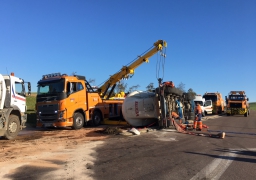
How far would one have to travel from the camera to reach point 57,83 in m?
14.8

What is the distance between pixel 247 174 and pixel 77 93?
458 inches

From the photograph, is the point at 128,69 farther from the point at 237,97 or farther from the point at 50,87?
the point at 237,97

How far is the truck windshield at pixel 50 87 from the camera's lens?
14702 mm

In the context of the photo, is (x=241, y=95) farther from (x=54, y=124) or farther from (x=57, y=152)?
(x=57, y=152)

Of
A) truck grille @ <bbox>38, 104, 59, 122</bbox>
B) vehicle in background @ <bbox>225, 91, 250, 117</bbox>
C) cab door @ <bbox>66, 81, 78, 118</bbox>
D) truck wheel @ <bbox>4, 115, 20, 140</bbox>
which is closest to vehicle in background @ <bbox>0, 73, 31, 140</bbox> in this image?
truck wheel @ <bbox>4, 115, 20, 140</bbox>

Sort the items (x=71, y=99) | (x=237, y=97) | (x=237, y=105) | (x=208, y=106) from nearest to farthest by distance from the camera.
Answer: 1. (x=71, y=99)
2. (x=237, y=105)
3. (x=237, y=97)
4. (x=208, y=106)

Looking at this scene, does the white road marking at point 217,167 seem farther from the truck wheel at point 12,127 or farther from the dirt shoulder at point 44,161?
the truck wheel at point 12,127

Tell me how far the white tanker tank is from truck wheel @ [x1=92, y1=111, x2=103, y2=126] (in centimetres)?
290

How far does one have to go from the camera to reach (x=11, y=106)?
11.9 meters

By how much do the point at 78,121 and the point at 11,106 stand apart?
4.53 meters

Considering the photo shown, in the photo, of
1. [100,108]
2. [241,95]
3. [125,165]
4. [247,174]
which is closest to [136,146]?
[125,165]

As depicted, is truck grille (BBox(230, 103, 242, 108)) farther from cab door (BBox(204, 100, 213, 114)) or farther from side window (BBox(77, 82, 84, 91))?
side window (BBox(77, 82, 84, 91))

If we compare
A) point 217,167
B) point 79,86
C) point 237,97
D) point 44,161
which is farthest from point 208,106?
point 44,161

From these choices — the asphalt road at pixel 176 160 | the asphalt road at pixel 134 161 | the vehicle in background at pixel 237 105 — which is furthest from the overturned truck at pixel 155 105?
the vehicle in background at pixel 237 105
